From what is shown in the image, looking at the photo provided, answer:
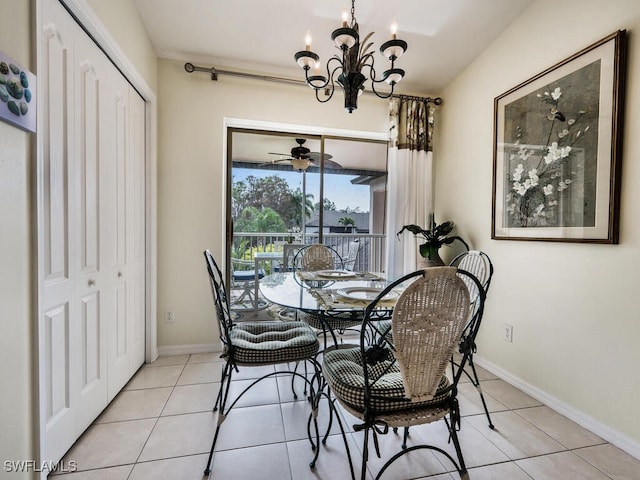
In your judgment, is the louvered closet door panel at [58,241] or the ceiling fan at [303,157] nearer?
the louvered closet door panel at [58,241]

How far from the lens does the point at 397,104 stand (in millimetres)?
3080

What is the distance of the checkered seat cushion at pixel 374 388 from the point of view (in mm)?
1136

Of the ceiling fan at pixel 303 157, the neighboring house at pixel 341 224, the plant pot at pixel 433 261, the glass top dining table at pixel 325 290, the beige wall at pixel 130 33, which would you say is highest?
the beige wall at pixel 130 33

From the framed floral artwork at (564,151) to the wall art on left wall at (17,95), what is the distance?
9.13ft

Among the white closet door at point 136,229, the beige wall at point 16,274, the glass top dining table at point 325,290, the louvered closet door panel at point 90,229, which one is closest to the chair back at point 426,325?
the glass top dining table at point 325,290

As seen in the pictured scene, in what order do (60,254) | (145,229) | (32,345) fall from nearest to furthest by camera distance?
Result: (32,345)
(60,254)
(145,229)

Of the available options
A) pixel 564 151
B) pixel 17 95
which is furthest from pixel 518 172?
pixel 17 95

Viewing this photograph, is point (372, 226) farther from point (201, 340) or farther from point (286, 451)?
point (286, 451)

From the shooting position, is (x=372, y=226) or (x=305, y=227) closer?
(x=305, y=227)

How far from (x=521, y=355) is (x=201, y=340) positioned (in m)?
2.70

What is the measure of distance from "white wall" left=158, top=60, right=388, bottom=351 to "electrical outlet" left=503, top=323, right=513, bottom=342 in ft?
8.32

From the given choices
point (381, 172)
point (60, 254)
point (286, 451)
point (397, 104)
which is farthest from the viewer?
point (381, 172)

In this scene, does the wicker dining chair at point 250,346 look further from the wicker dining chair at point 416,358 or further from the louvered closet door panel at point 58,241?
the louvered closet door panel at point 58,241

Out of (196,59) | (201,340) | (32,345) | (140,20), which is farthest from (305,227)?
(32,345)
